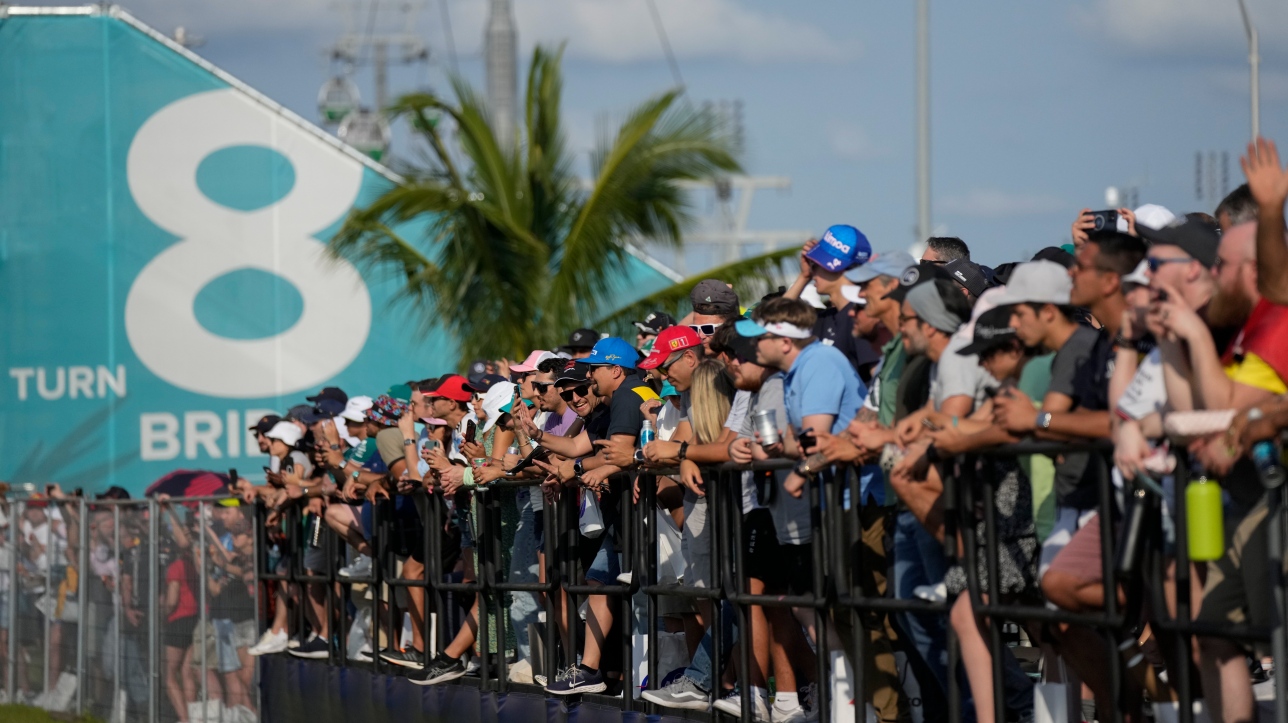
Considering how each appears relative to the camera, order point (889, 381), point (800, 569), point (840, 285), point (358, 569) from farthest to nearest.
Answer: point (358, 569), point (840, 285), point (800, 569), point (889, 381)

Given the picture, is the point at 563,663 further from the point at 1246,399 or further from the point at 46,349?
the point at 46,349

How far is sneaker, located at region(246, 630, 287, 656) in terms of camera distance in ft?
44.1

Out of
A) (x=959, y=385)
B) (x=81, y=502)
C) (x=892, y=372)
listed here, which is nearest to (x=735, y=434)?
(x=892, y=372)

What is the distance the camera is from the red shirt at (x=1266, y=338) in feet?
16.3

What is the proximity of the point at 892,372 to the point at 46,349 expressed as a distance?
18.0 meters

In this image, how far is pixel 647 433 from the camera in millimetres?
8727

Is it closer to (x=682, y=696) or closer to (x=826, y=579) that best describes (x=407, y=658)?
(x=682, y=696)

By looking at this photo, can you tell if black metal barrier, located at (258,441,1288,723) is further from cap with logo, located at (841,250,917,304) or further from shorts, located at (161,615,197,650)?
shorts, located at (161,615,197,650)

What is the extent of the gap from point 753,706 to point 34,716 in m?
10.6

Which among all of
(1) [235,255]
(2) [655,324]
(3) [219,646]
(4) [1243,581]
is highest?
(1) [235,255]

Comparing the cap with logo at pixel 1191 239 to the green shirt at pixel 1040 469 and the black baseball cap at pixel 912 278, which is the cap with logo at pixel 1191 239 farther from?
the black baseball cap at pixel 912 278

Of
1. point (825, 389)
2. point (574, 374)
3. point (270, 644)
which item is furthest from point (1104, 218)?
point (270, 644)

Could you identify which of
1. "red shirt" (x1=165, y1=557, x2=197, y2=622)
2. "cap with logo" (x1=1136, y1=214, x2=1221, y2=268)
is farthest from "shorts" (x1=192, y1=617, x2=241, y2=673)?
"cap with logo" (x1=1136, y1=214, x2=1221, y2=268)

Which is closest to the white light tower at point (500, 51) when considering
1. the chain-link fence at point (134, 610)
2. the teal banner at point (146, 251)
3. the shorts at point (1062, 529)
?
the teal banner at point (146, 251)
